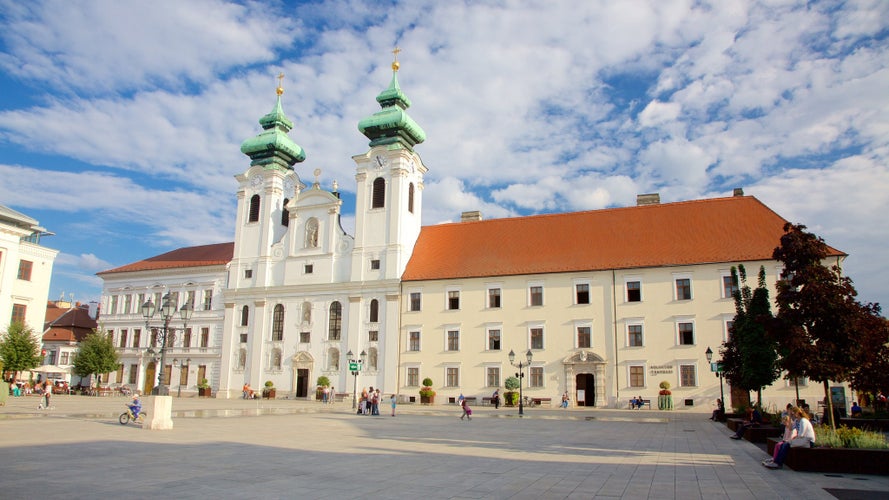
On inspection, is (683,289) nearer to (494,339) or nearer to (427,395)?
(494,339)

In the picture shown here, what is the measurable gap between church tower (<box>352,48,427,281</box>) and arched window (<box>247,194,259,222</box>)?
1017cm

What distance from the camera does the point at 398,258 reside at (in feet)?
156

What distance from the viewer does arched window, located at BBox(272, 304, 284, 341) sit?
166ft

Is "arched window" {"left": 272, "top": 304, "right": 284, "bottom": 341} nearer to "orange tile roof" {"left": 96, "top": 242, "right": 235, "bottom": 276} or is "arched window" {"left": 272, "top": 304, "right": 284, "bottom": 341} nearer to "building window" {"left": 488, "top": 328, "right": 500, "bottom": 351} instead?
"orange tile roof" {"left": 96, "top": 242, "right": 235, "bottom": 276}

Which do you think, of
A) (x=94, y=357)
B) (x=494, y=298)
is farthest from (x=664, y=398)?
(x=94, y=357)

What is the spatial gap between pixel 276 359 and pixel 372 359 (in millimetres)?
8729

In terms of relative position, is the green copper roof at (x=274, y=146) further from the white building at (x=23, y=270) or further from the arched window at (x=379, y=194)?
the white building at (x=23, y=270)

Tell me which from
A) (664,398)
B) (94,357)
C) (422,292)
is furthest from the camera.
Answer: (94,357)

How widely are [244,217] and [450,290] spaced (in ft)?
68.5

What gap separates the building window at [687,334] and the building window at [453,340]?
48.6ft

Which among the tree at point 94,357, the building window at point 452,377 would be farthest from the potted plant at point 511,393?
the tree at point 94,357

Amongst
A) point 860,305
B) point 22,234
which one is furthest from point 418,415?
point 22,234

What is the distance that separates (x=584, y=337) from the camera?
40938 mm

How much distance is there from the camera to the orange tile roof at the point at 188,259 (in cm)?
5519
